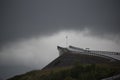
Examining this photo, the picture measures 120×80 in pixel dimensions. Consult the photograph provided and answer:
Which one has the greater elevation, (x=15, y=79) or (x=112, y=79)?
(x=112, y=79)

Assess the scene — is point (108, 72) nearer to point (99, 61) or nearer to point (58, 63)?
point (99, 61)

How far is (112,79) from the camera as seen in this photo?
28.8 meters

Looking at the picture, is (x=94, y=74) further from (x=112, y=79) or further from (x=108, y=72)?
(x=112, y=79)

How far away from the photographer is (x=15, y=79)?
56.6 m

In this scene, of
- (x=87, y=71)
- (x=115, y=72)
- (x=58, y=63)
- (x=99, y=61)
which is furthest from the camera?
(x=58, y=63)

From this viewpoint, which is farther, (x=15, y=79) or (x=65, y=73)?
(x=15, y=79)

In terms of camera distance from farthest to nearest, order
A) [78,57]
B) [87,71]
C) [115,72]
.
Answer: [78,57], [87,71], [115,72]

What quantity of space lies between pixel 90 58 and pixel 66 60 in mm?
9177

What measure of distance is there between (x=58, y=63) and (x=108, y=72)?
31720 millimetres

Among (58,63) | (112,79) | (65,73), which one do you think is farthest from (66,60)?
(112,79)

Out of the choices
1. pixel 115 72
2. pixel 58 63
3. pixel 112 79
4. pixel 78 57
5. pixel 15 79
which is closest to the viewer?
pixel 112 79

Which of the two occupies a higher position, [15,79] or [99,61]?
[99,61]

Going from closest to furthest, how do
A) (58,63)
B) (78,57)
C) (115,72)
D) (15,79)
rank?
1. (115,72)
2. (15,79)
3. (78,57)
4. (58,63)

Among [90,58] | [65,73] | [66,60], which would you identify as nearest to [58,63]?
[66,60]
